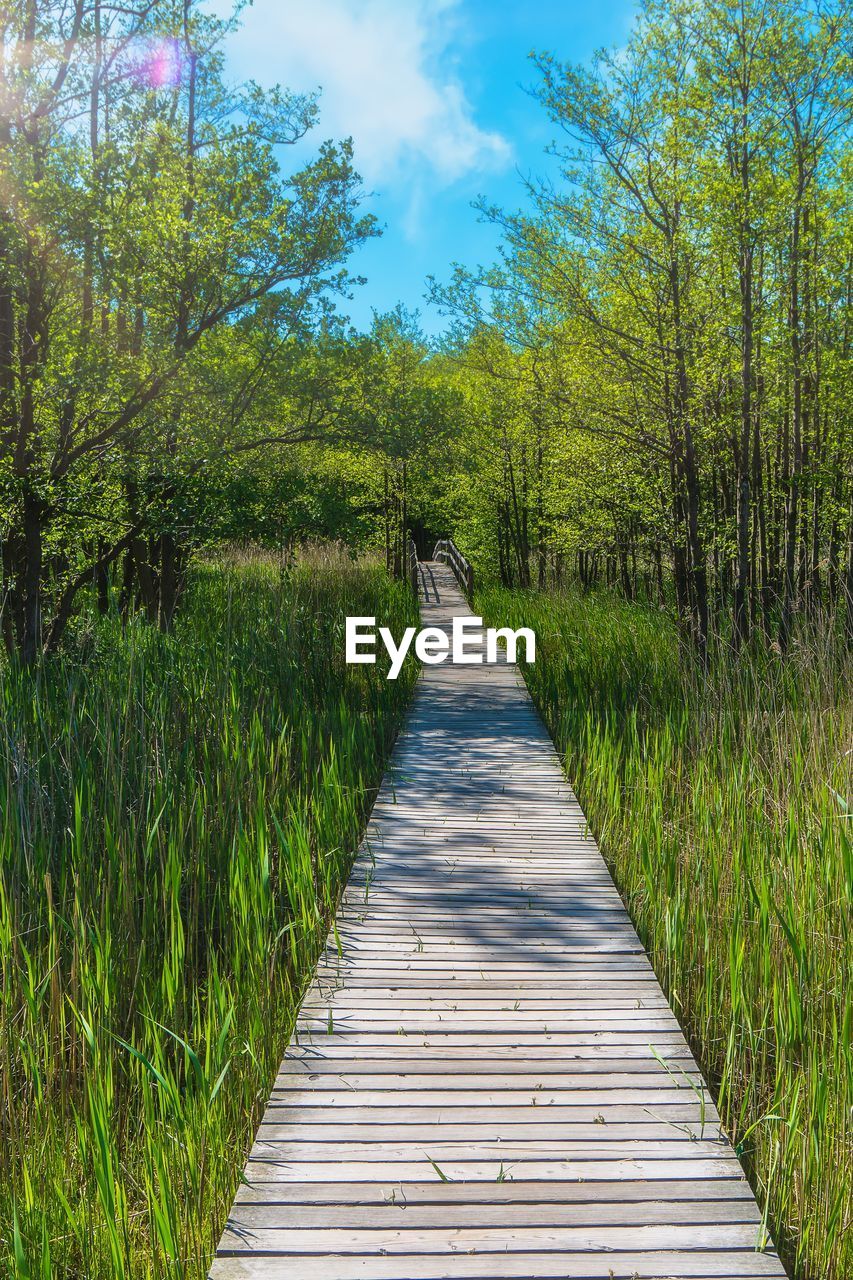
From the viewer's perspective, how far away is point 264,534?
8.57 meters

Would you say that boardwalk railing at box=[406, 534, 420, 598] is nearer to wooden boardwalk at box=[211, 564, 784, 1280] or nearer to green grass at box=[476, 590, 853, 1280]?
green grass at box=[476, 590, 853, 1280]

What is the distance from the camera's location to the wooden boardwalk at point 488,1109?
1.94 m

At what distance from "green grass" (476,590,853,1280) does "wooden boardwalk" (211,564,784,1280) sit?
0.12 m

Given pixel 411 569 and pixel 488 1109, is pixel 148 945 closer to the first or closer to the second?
pixel 488 1109

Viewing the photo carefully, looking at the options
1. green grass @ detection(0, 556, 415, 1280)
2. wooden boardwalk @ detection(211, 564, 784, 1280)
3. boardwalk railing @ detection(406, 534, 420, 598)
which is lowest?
wooden boardwalk @ detection(211, 564, 784, 1280)

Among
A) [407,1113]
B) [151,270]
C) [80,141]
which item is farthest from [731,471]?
[407,1113]

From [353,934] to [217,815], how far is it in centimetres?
71

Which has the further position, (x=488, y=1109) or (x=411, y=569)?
(x=411, y=569)

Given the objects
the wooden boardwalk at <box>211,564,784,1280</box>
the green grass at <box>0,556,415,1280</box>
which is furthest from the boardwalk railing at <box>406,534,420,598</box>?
the wooden boardwalk at <box>211,564,784,1280</box>

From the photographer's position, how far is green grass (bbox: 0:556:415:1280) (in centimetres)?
202

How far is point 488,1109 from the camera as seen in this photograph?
243 cm

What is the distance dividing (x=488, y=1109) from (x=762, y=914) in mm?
959

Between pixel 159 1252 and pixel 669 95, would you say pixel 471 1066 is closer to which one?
pixel 159 1252

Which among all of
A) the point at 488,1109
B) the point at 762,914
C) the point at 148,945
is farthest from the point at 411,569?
the point at 488,1109
